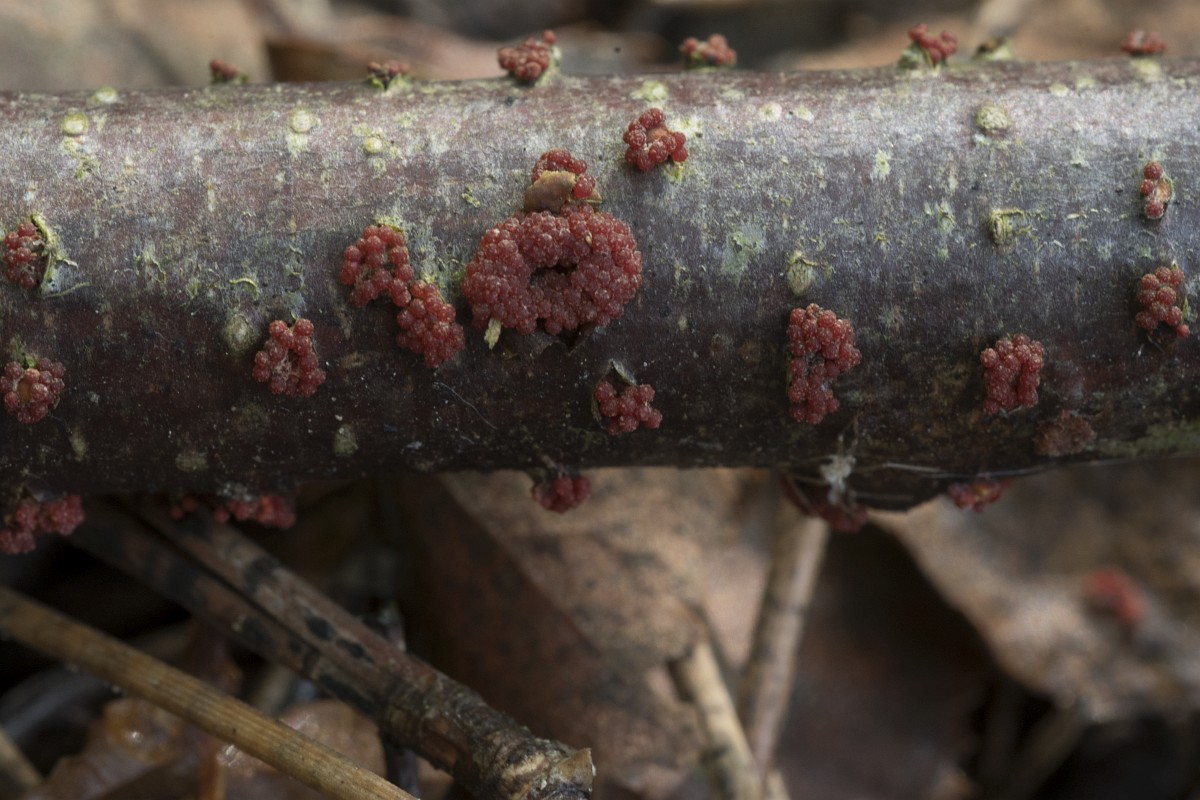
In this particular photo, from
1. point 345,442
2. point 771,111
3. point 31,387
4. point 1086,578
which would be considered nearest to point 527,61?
point 771,111

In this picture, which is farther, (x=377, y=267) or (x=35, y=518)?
(x=35, y=518)

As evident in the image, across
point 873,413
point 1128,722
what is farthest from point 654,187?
point 1128,722

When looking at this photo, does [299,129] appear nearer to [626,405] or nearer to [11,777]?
[626,405]

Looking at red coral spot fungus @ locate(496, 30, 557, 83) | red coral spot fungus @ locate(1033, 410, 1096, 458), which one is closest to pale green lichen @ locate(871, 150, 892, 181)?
red coral spot fungus @ locate(1033, 410, 1096, 458)

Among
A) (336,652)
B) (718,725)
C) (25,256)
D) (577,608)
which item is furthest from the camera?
(577,608)

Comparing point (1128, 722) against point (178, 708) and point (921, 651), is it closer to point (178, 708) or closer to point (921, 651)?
point (921, 651)

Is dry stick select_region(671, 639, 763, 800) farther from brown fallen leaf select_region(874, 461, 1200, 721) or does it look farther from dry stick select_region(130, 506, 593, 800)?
brown fallen leaf select_region(874, 461, 1200, 721)

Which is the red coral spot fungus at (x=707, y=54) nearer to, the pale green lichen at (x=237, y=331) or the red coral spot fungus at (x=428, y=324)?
the red coral spot fungus at (x=428, y=324)
